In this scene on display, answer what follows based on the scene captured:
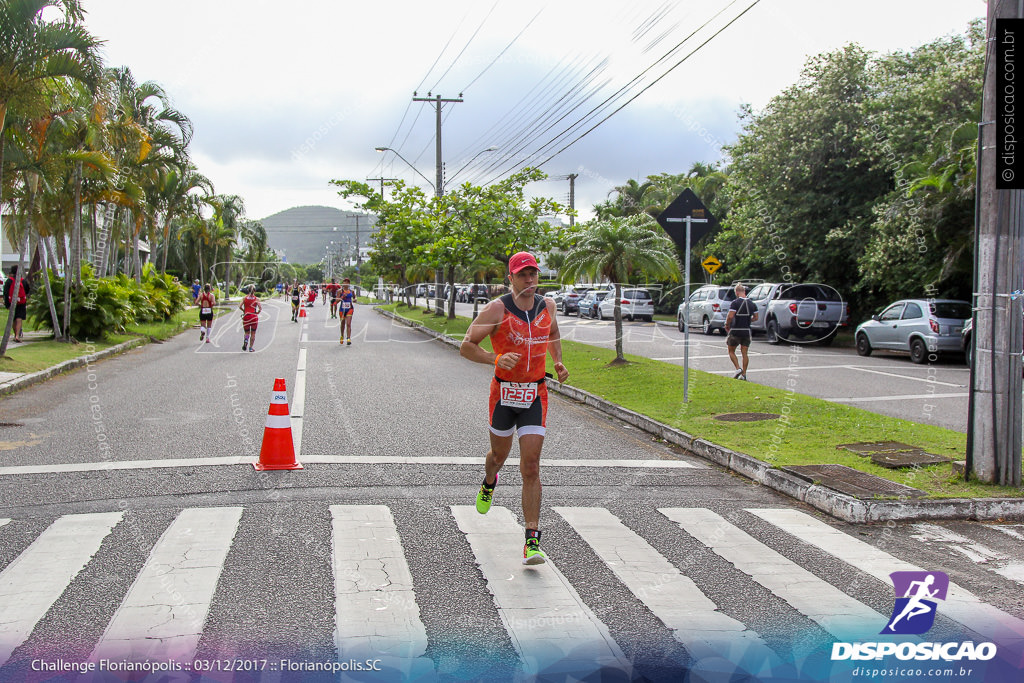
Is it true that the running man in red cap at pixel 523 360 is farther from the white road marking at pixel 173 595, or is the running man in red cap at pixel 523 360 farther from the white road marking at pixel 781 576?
the white road marking at pixel 173 595

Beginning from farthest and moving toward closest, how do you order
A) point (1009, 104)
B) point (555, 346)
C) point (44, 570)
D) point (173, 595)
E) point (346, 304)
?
point (346, 304) → point (1009, 104) → point (555, 346) → point (44, 570) → point (173, 595)

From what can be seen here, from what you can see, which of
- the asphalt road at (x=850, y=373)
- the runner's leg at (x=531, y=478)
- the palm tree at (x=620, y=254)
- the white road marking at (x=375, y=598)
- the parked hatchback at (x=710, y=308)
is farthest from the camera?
the parked hatchback at (x=710, y=308)

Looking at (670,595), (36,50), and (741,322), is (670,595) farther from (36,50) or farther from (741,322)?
(36,50)

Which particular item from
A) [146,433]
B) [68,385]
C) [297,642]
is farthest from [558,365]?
[68,385]

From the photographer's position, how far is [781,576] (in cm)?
521

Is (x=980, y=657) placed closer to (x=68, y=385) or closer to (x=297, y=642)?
(x=297, y=642)

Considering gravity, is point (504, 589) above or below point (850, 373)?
above

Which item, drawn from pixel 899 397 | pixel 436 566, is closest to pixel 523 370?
pixel 436 566

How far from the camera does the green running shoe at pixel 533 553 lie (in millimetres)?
5184

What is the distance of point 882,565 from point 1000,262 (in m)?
3.21

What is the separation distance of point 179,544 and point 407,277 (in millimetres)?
45173

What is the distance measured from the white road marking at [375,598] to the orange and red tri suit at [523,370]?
1.14 metres

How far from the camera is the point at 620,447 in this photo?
9.63 meters

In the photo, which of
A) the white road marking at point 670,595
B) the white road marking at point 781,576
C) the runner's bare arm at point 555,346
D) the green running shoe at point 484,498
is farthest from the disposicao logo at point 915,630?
the green running shoe at point 484,498
